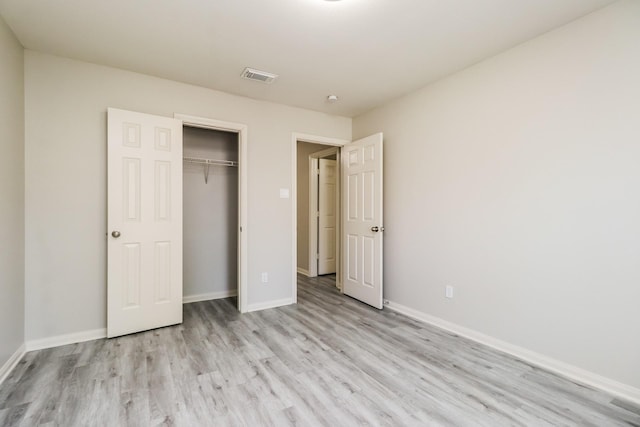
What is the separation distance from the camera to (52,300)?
2.57 m

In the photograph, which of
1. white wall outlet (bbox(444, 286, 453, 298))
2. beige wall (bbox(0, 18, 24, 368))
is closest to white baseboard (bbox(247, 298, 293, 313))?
white wall outlet (bbox(444, 286, 453, 298))

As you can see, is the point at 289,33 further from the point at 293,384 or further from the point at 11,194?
the point at 293,384

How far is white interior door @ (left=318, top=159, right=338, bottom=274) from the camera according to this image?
5.38m

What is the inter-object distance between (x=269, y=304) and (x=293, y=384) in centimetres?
169

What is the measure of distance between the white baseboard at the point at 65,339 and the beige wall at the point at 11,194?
0.12m

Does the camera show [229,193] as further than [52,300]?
Yes

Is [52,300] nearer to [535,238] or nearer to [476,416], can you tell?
[476,416]

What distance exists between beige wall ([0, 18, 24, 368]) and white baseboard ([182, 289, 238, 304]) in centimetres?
159

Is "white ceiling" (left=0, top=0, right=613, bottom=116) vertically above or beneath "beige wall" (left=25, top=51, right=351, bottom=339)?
above

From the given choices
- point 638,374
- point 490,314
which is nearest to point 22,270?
point 490,314

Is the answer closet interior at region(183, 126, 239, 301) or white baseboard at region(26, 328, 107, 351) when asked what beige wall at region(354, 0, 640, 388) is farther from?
white baseboard at region(26, 328, 107, 351)

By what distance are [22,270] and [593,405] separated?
13.5 feet

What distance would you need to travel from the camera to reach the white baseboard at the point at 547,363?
6.25 ft

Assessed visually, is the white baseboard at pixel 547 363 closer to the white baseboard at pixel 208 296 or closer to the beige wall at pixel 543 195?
the beige wall at pixel 543 195
